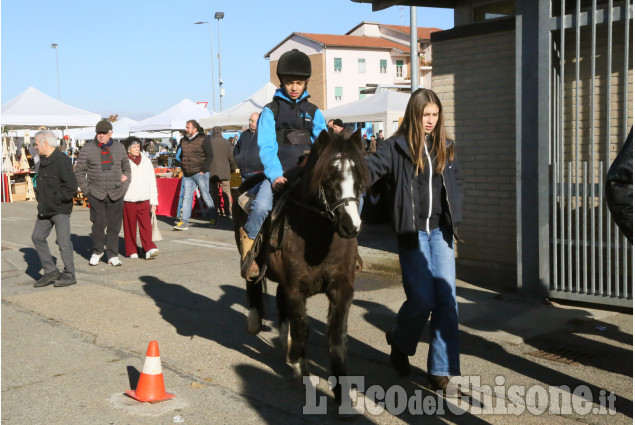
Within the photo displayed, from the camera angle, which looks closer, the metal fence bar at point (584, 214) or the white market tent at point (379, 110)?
the metal fence bar at point (584, 214)

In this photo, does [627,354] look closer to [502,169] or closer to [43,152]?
[502,169]

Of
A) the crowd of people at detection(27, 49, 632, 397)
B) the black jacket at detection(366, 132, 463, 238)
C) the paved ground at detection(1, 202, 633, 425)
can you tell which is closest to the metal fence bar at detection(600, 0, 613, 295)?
the paved ground at detection(1, 202, 633, 425)

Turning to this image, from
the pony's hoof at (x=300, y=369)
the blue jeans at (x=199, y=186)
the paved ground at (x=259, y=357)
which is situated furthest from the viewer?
the blue jeans at (x=199, y=186)

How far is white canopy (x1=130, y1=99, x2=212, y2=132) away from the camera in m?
28.1

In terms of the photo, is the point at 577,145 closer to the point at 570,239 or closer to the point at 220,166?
the point at 570,239

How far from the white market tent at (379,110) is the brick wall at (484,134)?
998 centimetres

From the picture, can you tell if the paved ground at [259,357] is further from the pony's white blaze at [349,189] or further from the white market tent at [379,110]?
the white market tent at [379,110]

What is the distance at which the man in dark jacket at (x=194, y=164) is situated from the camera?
16.3 m

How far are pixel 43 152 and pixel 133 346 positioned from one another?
388 cm

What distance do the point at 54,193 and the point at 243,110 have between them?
15001mm

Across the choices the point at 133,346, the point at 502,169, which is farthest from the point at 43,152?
the point at 502,169

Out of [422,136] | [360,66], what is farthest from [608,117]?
[360,66]

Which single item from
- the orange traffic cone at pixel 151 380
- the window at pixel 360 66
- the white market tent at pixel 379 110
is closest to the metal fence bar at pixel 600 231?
the orange traffic cone at pixel 151 380

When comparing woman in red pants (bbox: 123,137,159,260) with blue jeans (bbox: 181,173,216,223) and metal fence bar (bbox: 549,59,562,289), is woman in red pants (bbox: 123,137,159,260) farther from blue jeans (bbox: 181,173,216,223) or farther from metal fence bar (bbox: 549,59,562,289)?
metal fence bar (bbox: 549,59,562,289)
